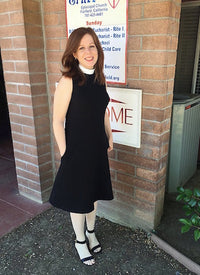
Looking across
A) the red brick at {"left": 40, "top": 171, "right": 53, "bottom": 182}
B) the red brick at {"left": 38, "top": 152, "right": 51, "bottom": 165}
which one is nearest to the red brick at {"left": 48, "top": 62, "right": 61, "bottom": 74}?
the red brick at {"left": 38, "top": 152, "right": 51, "bottom": 165}

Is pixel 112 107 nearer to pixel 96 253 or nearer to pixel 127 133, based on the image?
pixel 127 133

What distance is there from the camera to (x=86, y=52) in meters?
1.78

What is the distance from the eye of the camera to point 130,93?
2199mm

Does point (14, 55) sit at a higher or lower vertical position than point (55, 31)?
lower

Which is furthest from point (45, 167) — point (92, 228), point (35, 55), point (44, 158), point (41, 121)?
point (35, 55)

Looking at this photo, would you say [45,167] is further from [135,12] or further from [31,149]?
[135,12]

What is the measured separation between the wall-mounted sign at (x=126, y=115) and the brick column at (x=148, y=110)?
0.17 feet

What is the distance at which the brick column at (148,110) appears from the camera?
1957 mm

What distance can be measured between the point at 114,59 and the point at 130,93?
325 millimetres

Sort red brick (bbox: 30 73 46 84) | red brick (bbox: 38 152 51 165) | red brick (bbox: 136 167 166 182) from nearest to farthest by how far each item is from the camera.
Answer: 1. red brick (bbox: 136 167 166 182)
2. red brick (bbox: 30 73 46 84)
3. red brick (bbox: 38 152 51 165)

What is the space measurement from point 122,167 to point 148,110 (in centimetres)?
64

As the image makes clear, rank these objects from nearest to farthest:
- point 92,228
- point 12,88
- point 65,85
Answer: point 65,85 → point 92,228 → point 12,88

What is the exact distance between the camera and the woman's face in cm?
178

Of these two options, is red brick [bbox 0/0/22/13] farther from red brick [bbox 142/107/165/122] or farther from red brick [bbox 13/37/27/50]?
red brick [bbox 142/107/165/122]
